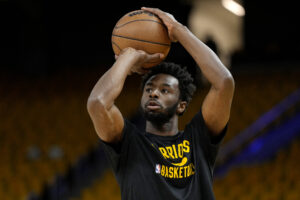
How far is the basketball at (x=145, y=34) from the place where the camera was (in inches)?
81.4

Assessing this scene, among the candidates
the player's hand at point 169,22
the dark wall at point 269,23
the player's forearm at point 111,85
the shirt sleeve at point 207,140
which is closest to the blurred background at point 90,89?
the dark wall at point 269,23

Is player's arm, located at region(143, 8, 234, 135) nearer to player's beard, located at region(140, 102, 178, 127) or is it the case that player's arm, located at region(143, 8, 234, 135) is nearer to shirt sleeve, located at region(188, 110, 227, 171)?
shirt sleeve, located at region(188, 110, 227, 171)

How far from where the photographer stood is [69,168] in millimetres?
6242

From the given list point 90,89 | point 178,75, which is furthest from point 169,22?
point 90,89

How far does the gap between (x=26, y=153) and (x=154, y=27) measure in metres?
5.22

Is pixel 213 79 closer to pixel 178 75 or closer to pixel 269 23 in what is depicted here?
pixel 178 75

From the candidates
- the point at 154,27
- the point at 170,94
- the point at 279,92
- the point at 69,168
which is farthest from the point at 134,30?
the point at 279,92

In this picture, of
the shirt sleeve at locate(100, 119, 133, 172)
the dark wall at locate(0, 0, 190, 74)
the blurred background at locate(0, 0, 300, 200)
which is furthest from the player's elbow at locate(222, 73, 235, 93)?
the dark wall at locate(0, 0, 190, 74)

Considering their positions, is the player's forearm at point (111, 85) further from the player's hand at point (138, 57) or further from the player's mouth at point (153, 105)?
the player's mouth at point (153, 105)

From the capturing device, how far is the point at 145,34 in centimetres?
206

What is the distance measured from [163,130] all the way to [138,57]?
35cm

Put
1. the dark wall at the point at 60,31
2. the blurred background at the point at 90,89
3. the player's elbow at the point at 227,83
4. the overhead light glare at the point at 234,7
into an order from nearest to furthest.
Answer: the player's elbow at the point at 227,83, the blurred background at the point at 90,89, the dark wall at the point at 60,31, the overhead light glare at the point at 234,7

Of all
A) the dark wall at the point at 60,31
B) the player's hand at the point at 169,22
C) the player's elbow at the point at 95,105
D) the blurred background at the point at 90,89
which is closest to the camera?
the player's elbow at the point at 95,105

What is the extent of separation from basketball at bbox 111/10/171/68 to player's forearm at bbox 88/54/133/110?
0.16m
